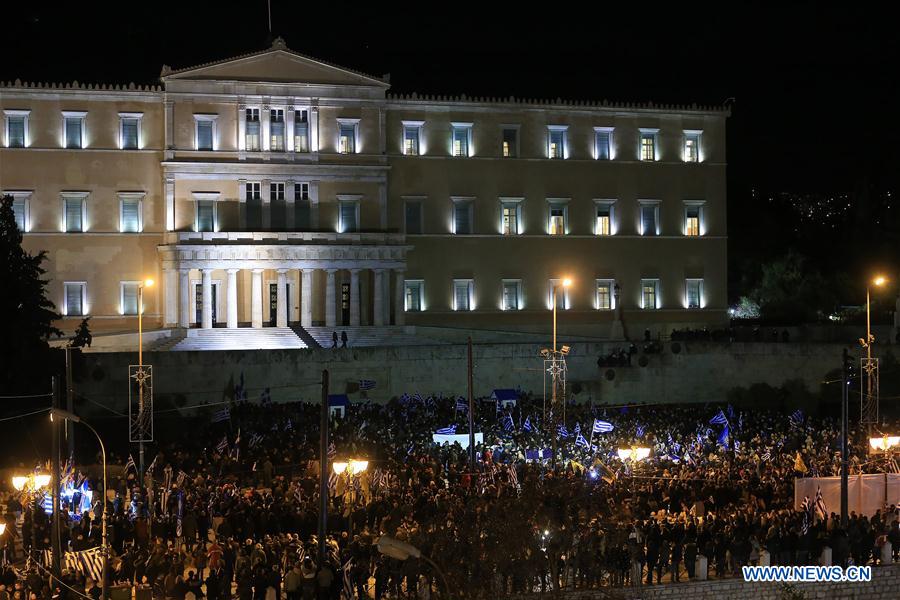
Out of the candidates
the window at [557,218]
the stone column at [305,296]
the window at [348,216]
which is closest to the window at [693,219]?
the window at [557,218]

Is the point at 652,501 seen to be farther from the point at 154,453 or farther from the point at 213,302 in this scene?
the point at 213,302

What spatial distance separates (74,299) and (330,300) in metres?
10.8

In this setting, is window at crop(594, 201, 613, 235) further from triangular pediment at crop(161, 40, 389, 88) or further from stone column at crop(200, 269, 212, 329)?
stone column at crop(200, 269, 212, 329)

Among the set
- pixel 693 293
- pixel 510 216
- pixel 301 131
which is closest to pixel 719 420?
pixel 510 216

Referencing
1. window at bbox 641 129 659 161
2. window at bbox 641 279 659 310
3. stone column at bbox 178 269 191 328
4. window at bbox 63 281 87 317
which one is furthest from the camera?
window at bbox 641 129 659 161

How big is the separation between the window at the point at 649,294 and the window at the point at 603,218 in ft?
9.86

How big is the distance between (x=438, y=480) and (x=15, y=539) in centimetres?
856

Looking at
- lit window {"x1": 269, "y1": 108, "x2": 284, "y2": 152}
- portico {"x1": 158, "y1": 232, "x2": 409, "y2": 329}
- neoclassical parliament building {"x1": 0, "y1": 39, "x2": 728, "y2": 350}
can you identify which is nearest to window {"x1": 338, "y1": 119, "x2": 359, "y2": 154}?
neoclassical parliament building {"x1": 0, "y1": 39, "x2": 728, "y2": 350}

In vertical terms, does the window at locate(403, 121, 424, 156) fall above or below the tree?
above

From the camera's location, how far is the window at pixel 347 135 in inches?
2029

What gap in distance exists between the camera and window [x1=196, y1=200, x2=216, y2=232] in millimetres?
49812

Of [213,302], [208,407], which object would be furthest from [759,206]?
[208,407]

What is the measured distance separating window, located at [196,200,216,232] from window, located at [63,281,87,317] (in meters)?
5.57

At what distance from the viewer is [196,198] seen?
4972 cm
